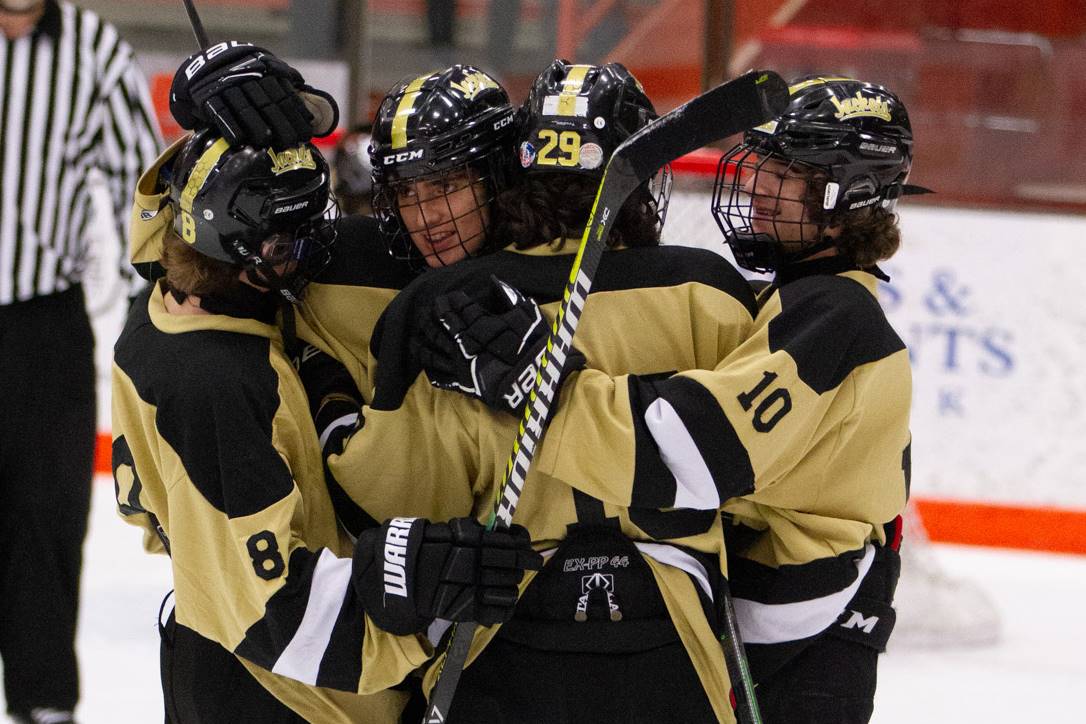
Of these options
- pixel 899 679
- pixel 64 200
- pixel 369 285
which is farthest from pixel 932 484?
pixel 369 285

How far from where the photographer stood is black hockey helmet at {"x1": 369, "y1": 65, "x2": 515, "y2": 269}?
141 centimetres

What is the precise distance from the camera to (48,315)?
8.32 feet

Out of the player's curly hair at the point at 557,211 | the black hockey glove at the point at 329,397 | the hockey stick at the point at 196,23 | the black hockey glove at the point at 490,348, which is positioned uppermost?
the hockey stick at the point at 196,23

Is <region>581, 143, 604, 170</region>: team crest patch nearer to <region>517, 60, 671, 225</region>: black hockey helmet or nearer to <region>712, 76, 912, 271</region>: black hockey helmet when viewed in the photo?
<region>517, 60, 671, 225</region>: black hockey helmet

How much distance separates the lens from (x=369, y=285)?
1.51 metres

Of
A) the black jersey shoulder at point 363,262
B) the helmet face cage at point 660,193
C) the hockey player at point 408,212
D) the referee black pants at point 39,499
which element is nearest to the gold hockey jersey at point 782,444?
the helmet face cage at point 660,193

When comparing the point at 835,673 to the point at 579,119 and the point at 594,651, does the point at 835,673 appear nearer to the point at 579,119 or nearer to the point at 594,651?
the point at 594,651

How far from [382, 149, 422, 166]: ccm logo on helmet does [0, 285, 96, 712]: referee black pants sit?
1.31 metres

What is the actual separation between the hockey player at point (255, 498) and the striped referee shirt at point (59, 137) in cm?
119

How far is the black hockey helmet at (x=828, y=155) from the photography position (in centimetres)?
142

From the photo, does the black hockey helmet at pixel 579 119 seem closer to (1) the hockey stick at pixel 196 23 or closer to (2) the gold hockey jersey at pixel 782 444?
(2) the gold hockey jersey at pixel 782 444

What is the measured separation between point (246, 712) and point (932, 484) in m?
3.06

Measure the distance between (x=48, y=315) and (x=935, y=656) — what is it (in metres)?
2.10

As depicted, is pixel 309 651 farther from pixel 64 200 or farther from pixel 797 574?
pixel 64 200
